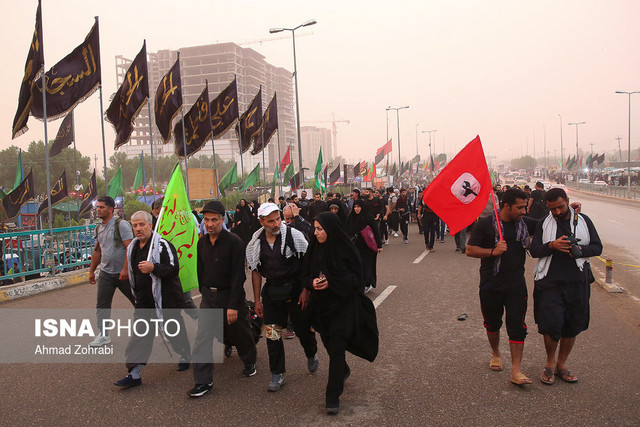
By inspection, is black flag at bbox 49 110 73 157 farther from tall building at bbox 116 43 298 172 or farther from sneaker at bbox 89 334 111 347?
tall building at bbox 116 43 298 172

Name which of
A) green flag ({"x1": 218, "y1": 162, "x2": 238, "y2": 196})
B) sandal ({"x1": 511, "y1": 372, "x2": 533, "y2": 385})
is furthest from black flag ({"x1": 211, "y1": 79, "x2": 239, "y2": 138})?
sandal ({"x1": 511, "y1": 372, "x2": 533, "y2": 385})

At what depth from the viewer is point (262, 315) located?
4.56 metres

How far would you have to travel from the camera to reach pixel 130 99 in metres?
13.2

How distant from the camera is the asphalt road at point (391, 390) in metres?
3.75

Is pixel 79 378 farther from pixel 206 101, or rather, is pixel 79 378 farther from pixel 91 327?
pixel 206 101

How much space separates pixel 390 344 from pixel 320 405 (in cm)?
169

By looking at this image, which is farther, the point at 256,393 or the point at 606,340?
the point at 606,340

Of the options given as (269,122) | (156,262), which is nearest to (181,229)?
(156,262)

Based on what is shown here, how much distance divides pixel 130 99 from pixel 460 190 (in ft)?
35.7

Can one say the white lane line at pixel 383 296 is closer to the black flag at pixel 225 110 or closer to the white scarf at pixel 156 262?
the white scarf at pixel 156 262

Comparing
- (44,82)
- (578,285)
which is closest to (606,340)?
(578,285)

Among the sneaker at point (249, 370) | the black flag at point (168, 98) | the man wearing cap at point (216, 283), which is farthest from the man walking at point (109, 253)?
the black flag at point (168, 98)

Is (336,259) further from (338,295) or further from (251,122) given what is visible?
(251,122)

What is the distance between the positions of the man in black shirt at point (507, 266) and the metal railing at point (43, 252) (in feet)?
26.8
